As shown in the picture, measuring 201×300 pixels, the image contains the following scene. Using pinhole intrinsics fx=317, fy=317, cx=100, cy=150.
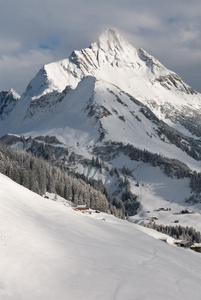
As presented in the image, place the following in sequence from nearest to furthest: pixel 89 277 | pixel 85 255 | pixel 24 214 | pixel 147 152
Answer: pixel 89 277
pixel 85 255
pixel 24 214
pixel 147 152

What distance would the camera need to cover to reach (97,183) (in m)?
160

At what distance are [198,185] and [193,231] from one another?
5151cm

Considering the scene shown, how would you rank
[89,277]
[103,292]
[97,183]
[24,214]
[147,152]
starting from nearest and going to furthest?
[103,292] < [89,277] < [24,214] < [97,183] < [147,152]

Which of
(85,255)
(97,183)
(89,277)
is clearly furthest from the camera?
(97,183)

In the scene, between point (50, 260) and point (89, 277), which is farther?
point (50, 260)

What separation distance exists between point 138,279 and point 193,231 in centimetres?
9839

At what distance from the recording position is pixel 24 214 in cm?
3238

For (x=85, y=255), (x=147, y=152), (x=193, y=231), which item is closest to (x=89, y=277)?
(x=85, y=255)

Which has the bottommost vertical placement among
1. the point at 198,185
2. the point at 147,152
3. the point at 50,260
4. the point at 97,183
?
the point at 50,260

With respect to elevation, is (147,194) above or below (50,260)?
above

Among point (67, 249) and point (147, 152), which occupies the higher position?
point (147, 152)

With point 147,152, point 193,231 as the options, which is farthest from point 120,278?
point 147,152

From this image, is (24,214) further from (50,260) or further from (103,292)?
(103,292)

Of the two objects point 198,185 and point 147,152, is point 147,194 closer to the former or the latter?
point 198,185
